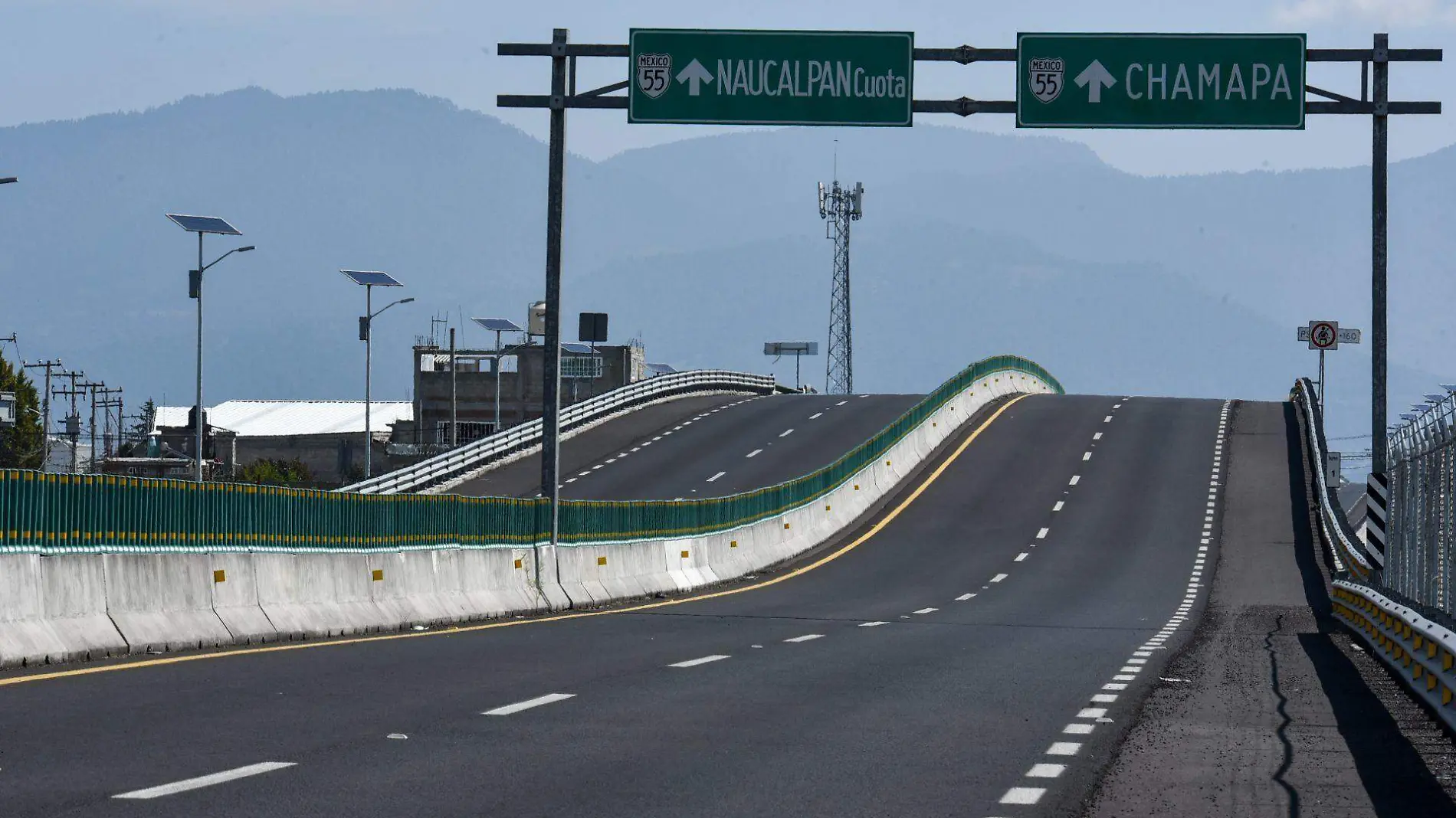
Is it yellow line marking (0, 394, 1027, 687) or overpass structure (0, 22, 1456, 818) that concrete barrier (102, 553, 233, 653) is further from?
yellow line marking (0, 394, 1027, 687)

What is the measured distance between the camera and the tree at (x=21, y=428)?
5064 inches

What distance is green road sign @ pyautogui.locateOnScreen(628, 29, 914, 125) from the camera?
25438 mm

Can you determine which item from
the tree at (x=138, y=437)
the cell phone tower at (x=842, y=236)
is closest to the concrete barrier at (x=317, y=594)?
the tree at (x=138, y=437)

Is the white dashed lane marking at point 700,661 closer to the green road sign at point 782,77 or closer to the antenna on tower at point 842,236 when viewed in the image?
the green road sign at point 782,77

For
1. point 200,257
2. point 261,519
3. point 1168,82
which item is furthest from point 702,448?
point 261,519

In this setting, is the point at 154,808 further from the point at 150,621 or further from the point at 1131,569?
the point at 1131,569

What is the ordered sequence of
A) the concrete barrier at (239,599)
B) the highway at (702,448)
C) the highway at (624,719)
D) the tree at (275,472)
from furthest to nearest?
1. the tree at (275,472)
2. the highway at (702,448)
3. the concrete barrier at (239,599)
4. the highway at (624,719)

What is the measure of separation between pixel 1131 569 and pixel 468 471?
24.6m

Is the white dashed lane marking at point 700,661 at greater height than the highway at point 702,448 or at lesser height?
lesser

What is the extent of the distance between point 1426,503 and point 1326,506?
31006mm

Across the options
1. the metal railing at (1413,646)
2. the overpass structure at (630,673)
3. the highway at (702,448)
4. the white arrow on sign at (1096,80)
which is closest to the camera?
the overpass structure at (630,673)

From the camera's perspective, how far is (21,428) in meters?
139

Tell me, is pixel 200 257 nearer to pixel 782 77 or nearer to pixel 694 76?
pixel 694 76

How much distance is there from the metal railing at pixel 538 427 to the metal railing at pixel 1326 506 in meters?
18.6
